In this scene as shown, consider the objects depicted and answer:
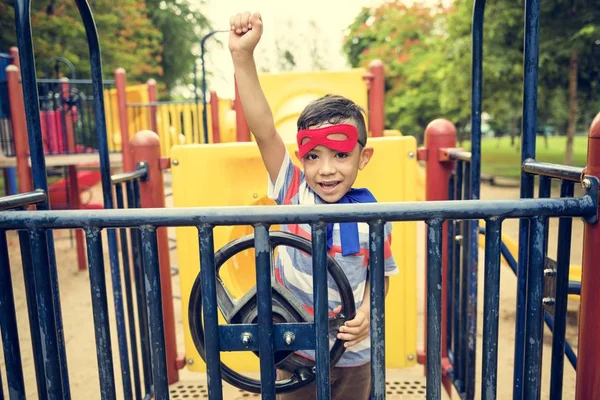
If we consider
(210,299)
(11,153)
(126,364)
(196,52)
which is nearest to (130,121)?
(11,153)

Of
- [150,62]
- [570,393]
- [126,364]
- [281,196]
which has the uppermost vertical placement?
[150,62]

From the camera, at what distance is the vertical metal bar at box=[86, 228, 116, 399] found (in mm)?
1160

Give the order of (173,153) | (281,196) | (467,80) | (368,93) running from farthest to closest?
(467,80), (368,93), (173,153), (281,196)

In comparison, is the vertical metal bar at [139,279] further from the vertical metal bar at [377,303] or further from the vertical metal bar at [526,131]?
the vertical metal bar at [526,131]

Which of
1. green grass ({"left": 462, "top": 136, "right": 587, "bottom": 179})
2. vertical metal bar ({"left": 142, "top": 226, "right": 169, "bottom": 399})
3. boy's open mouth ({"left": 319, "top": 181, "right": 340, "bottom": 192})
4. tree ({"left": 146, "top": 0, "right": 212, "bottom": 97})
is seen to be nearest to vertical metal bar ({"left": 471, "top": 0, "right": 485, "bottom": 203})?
boy's open mouth ({"left": 319, "top": 181, "right": 340, "bottom": 192})

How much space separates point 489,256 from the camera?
1.16 metres

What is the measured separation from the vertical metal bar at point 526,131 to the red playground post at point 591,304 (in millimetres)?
230

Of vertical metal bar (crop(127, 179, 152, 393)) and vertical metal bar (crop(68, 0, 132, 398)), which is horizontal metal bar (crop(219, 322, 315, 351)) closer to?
vertical metal bar (crop(68, 0, 132, 398))

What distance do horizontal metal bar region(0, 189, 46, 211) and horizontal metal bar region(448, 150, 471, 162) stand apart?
1682mm

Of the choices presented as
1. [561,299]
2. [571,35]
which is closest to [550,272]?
[561,299]

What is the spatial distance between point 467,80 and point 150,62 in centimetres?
1288

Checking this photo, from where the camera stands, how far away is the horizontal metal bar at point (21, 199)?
1.32 metres

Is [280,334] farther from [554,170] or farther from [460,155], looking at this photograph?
[460,155]

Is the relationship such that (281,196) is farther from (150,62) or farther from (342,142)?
(150,62)
